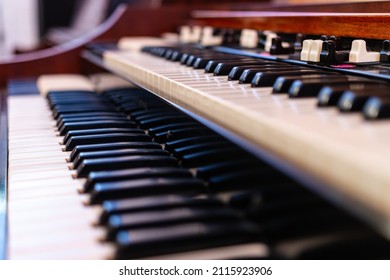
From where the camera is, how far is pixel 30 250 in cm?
87

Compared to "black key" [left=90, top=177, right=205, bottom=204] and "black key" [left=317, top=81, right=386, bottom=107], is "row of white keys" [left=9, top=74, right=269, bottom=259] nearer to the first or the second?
"black key" [left=90, top=177, right=205, bottom=204]

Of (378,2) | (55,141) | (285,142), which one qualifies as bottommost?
(55,141)

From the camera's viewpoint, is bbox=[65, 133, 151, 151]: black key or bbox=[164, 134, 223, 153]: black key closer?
bbox=[164, 134, 223, 153]: black key

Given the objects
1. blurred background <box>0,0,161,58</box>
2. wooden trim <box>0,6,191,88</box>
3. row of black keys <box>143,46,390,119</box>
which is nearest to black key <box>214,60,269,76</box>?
row of black keys <box>143,46,390,119</box>

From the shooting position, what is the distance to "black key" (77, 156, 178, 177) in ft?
3.95

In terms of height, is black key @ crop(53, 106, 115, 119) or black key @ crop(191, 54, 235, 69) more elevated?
black key @ crop(191, 54, 235, 69)

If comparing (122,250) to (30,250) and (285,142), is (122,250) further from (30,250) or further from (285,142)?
(285,142)

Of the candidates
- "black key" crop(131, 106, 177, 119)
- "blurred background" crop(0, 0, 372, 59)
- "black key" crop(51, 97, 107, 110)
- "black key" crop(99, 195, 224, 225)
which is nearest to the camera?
"black key" crop(99, 195, 224, 225)

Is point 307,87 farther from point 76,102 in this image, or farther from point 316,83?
point 76,102

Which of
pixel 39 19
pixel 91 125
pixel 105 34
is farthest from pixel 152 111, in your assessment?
pixel 39 19

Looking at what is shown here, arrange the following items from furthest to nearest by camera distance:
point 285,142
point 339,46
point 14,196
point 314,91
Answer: point 339,46
point 14,196
point 314,91
point 285,142
